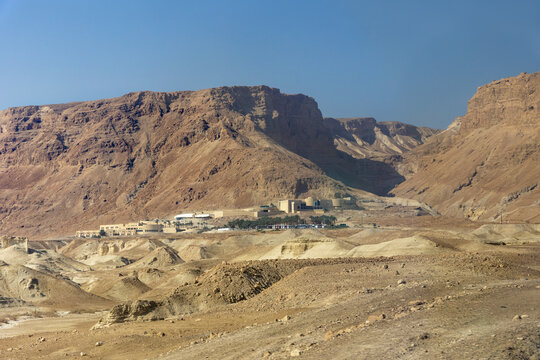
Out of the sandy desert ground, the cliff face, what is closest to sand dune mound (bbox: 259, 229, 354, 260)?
the sandy desert ground

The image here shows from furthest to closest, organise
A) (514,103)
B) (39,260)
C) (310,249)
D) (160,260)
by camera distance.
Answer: (514,103) → (160,260) → (39,260) → (310,249)

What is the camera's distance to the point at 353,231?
107625 millimetres

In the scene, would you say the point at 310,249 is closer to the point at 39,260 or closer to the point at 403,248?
the point at 403,248

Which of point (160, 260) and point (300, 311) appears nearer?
point (300, 311)

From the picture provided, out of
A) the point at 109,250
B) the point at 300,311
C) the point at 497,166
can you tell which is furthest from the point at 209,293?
the point at 497,166

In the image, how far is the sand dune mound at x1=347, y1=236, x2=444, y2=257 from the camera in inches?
1988

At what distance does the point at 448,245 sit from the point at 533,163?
11243 centimetres

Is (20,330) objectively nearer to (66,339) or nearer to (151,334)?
(66,339)

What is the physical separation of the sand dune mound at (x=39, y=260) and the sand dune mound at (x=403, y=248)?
34354mm

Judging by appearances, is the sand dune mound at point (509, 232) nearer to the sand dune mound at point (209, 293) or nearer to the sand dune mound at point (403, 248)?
the sand dune mound at point (403, 248)

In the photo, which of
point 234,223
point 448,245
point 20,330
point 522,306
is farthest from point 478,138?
point 522,306

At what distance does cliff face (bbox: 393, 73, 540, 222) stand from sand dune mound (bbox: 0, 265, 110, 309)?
311ft

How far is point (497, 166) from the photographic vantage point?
168 metres

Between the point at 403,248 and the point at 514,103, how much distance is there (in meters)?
146
